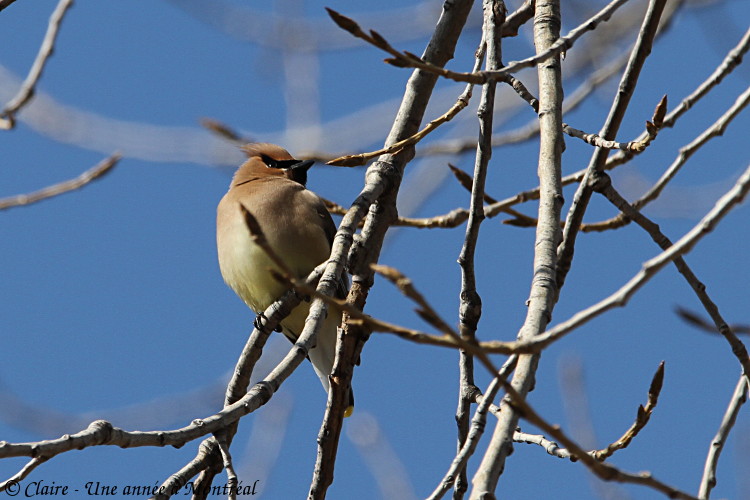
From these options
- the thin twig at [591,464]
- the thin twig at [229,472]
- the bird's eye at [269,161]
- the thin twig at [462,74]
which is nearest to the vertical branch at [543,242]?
the thin twig at [591,464]

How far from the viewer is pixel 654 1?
2826 mm

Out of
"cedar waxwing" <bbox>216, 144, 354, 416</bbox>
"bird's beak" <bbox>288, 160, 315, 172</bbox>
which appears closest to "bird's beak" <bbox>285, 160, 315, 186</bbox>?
"bird's beak" <bbox>288, 160, 315, 172</bbox>

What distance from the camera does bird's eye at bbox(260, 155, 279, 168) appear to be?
20.0 ft

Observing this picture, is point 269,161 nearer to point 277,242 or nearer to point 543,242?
point 277,242

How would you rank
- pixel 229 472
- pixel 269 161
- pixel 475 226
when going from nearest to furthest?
pixel 229 472, pixel 475 226, pixel 269 161

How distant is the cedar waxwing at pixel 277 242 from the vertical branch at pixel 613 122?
1693mm

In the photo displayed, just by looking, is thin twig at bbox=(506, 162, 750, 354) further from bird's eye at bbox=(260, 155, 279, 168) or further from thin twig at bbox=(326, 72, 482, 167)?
bird's eye at bbox=(260, 155, 279, 168)

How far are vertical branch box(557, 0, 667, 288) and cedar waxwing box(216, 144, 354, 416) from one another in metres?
1.69

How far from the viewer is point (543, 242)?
2.42 metres

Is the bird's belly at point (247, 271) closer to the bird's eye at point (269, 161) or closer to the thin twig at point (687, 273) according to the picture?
the bird's eye at point (269, 161)

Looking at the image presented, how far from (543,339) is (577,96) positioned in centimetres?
268

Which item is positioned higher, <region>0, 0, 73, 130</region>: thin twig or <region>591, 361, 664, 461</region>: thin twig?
<region>0, 0, 73, 130</region>: thin twig

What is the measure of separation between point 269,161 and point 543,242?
390cm

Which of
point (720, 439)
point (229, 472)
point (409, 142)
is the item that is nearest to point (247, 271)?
point (409, 142)
